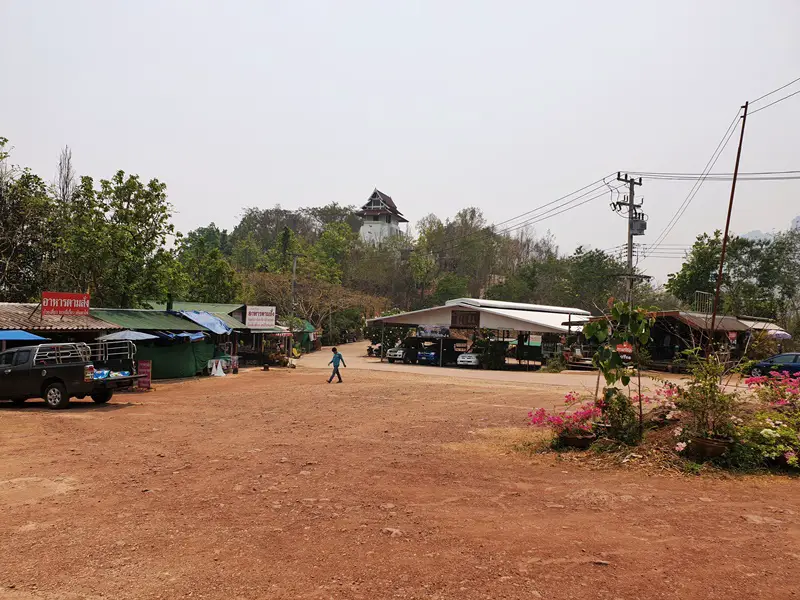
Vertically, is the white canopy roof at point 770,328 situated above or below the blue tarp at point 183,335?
above

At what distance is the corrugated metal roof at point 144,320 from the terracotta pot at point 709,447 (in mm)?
20718

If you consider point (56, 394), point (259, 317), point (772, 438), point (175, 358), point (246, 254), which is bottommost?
point (56, 394)

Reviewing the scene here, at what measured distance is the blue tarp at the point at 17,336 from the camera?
1717 centimetres

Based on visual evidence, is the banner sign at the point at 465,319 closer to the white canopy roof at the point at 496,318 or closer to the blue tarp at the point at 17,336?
the white canopy roof at the point at 496,318

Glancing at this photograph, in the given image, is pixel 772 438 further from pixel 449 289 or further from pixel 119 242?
pixel 449 289

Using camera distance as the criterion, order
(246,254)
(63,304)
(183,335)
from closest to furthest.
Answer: (63,304), (183,335), (246,254)

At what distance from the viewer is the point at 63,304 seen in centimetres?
2009

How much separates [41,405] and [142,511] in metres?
11.8

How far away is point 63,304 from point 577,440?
18.8m

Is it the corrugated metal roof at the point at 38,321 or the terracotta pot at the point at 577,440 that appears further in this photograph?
the corrugated metal roof at the point at 38,321

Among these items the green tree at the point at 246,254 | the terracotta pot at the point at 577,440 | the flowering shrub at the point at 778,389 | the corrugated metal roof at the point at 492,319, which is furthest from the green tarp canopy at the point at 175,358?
the green tree at the point at 246,254

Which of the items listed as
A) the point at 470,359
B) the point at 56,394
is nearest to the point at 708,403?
the point at 56,394

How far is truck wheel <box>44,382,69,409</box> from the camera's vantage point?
14672mm

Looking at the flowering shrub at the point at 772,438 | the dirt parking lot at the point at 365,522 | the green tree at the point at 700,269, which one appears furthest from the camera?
the green tree at the point at 700,269
